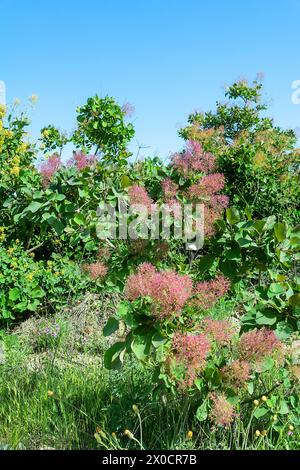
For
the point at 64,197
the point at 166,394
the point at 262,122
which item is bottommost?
the point at 166,394

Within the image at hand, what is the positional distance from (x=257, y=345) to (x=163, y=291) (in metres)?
0.49

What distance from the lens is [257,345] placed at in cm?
233

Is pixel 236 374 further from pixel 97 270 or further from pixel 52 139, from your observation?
pixel 52 139

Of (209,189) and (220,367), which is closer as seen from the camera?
(220,367)

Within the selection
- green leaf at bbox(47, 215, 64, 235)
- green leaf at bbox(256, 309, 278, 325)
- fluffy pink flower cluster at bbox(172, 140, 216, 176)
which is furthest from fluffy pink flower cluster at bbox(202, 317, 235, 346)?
green leaf at bbox(47, 215, 64, 235)

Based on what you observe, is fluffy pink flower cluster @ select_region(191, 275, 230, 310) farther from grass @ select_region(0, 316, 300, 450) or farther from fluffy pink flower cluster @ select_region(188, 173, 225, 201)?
fluffy pink flower cluster @ select_region(188, 173, 225, 201)

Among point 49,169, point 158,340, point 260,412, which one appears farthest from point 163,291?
point 49,169

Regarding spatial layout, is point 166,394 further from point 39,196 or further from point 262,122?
point 262,122

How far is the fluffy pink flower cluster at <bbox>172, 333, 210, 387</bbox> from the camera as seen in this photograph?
218cm

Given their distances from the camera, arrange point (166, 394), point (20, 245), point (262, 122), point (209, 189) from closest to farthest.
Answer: point (166, 394)
point (209, 189)
point (20, 245)
point (262, 122)

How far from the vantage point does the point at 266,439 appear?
254 cm

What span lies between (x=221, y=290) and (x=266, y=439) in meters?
0.70

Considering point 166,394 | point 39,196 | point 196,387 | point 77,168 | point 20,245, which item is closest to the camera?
point 196,387
